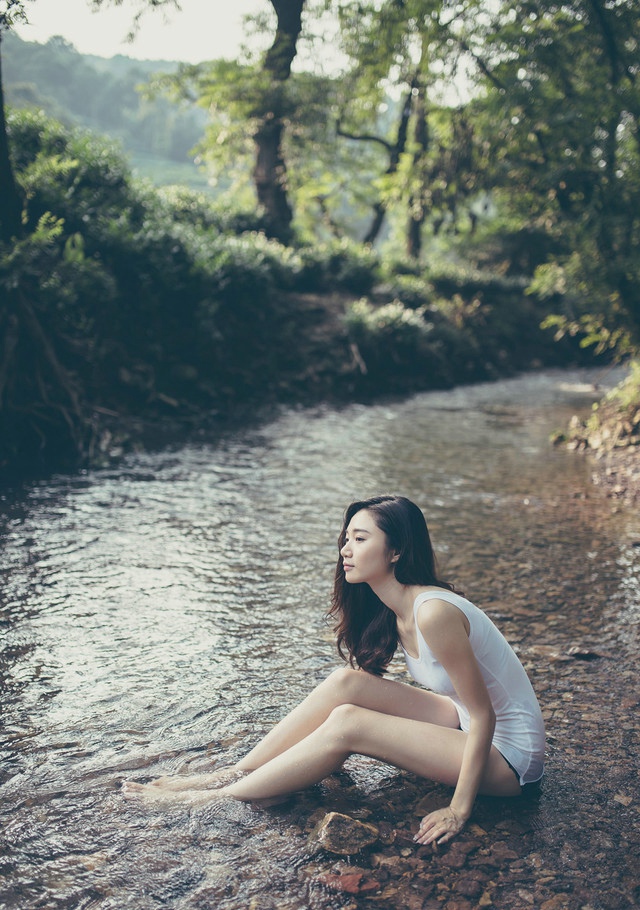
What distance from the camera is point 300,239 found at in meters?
20.0

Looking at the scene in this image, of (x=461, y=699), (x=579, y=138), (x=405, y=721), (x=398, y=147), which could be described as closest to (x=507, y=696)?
(x=461, y=699)

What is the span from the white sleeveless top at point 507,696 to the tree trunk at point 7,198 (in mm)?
7251

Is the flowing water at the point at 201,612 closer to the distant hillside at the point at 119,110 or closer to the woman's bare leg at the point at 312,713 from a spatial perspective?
the woman's bare leg at the point at 312,713

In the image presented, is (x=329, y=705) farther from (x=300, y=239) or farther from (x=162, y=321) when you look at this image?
(x=300, y=239)

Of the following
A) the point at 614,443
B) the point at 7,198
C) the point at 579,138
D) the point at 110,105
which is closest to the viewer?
the point at 7,198

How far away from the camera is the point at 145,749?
133 inches

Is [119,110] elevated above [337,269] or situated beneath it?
elevated above

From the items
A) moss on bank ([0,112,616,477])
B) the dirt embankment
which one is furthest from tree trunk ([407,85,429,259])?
the dirt embankment

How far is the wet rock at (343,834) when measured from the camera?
274 centimetres

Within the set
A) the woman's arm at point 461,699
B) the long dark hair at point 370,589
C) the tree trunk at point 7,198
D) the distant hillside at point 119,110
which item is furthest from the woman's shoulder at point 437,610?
the distant hillside at point 119,110

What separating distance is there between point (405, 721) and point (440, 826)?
1.35 ft

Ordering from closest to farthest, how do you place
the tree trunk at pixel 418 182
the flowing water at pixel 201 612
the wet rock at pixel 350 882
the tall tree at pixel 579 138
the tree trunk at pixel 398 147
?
the wet rock at pixel 350 882, the flowing water at pixel 201 612, the tall tree at pixel 579 138, the tree trunk at pixel 418 182, the tree trunk at pixel 398 147

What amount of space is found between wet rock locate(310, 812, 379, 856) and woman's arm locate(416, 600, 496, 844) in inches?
7.8

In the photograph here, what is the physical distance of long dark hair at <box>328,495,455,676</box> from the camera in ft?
9.93
